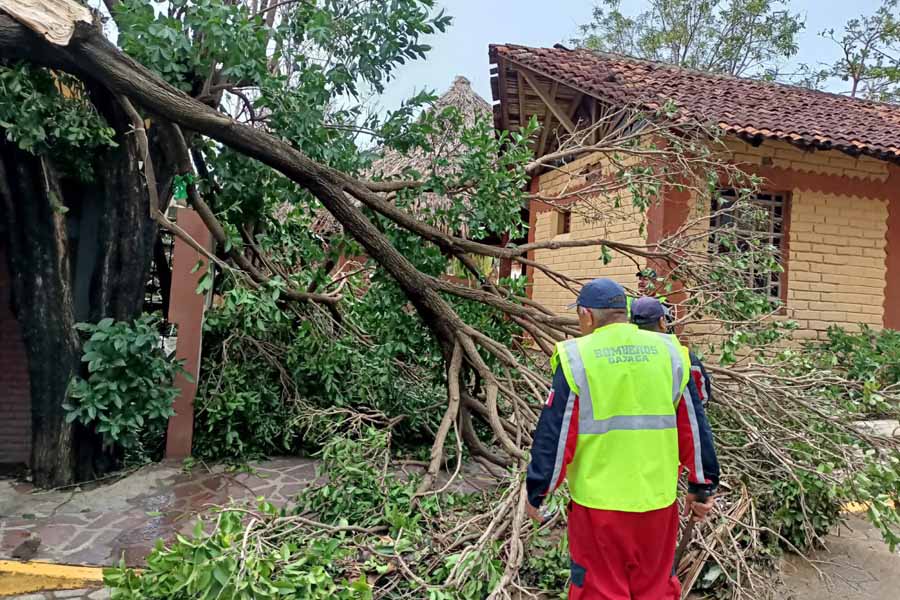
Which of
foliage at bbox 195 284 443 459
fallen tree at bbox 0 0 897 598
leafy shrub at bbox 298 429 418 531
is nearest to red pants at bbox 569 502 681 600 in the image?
fallen tree at bbox 0 0 897 598

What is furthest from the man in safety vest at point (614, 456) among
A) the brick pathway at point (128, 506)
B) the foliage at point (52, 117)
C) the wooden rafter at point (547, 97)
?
the wooden rafter at point (547, 97)

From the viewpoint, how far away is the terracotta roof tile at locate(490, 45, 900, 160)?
7.51 meters

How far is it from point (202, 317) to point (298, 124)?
6.70 ft

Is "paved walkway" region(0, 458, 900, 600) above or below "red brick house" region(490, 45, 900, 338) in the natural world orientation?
below

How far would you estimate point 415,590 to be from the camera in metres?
3.07

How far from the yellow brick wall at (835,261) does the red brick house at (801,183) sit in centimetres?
1

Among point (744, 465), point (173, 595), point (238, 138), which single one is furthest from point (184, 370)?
point (744, 465)

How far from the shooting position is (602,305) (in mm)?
2674

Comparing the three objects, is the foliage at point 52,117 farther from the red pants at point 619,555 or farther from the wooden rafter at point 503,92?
the wooden rafter at point 503,92

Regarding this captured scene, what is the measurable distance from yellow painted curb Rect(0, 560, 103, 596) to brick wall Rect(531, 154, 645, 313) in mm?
6005

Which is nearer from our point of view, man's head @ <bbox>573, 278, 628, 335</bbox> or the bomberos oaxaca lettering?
the bomberos oaxaca lettering

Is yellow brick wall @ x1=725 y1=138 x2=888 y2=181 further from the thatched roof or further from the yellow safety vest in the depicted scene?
the yellow safety vest

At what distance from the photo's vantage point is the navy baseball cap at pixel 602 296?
2664 mm

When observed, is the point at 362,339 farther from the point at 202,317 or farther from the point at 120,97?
the point at 120,97
